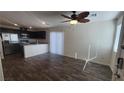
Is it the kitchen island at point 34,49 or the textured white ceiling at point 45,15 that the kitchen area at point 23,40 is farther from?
the textured white ceiling at point 45,15

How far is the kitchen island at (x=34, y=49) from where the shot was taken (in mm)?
3722

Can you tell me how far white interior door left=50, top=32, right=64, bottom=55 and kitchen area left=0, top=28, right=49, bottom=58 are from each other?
0.41 m

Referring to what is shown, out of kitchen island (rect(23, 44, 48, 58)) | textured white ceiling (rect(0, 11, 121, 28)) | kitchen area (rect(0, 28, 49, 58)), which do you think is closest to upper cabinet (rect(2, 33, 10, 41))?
kitchen area (rect(0, 28, 49, 58))

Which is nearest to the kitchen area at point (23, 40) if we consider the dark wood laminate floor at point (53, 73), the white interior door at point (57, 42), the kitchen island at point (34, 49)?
the kitchen island at point (34, 49)

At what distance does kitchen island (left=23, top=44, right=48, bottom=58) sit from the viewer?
12.2ft

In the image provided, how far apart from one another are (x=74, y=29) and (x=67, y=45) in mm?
950

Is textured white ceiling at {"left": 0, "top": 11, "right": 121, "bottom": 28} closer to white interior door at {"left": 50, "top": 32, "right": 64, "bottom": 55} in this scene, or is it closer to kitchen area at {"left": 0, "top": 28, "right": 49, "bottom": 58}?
kitchen area at {"left": 0, "top": 28, "right": 49, "bottom": 58}

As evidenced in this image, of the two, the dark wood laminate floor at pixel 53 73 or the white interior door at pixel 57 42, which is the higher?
the white interior door at pixel 57 42

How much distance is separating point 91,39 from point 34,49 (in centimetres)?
303

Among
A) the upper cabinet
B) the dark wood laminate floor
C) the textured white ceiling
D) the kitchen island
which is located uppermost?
the textured white ceiling

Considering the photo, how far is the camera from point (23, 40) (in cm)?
531

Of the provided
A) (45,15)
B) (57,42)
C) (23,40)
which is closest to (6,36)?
(23,40)

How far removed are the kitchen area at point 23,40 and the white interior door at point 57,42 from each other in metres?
0.41
